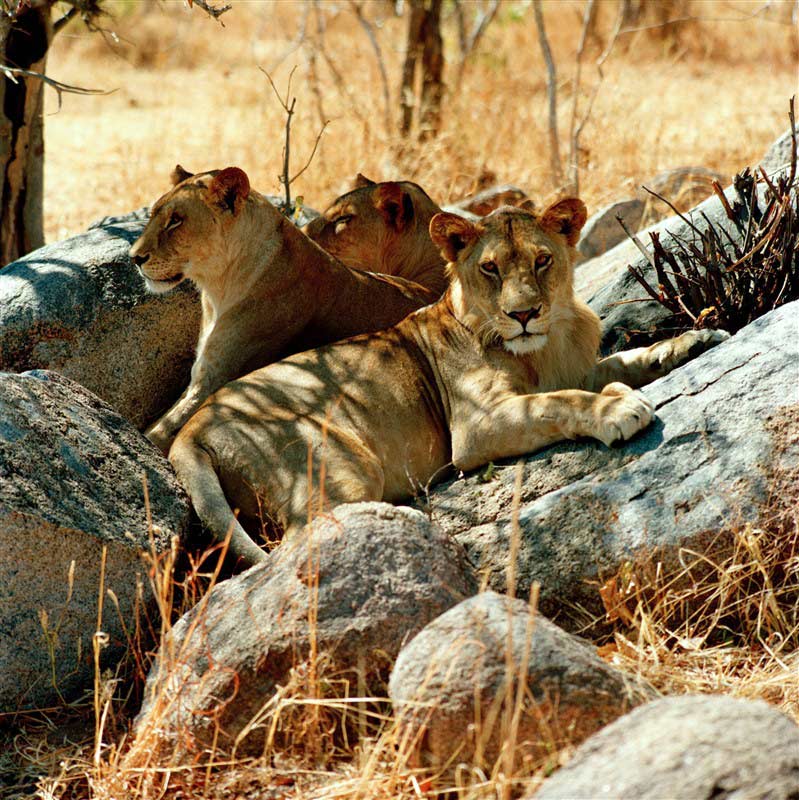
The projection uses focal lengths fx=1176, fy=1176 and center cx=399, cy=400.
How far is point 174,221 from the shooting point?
Result: 571cm

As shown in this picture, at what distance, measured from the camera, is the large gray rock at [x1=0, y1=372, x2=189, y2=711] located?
3896 mm

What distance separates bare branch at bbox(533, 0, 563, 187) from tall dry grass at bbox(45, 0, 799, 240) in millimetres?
237

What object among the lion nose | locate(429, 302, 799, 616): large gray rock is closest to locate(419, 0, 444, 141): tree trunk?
the lion nose

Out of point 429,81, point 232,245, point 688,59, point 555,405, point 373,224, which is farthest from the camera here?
point 688,59

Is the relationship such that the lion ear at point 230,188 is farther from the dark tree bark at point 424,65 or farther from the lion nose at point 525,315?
the dark tree bark at point 424,65

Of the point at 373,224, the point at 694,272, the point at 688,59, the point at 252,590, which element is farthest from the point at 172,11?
the point at 252,590

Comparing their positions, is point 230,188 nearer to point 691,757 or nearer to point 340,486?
point 340,486

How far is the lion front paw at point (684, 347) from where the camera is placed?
4777 mm

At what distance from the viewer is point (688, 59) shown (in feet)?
54.2

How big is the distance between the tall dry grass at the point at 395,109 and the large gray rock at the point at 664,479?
3415mm

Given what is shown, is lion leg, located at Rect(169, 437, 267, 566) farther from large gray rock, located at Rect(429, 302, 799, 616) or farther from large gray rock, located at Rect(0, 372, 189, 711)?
large gray rock, located at Rect(429, 302, 799, 616)

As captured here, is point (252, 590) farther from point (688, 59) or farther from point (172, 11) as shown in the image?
point (172, 11)

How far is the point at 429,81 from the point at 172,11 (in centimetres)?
1046

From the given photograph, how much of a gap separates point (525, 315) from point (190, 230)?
1948mm
